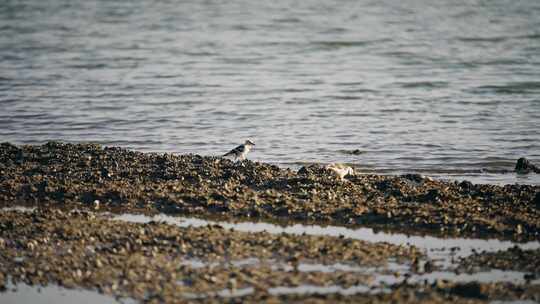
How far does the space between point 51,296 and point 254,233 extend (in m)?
2.51

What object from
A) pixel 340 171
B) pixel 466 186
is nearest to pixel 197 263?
pixel 340 171

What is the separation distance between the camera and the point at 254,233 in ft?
32.0

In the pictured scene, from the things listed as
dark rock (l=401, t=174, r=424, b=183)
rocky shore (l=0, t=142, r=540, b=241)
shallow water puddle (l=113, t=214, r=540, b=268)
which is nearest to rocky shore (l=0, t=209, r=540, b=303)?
shallow water puddle (l=113, t=214, r=540, b=268)

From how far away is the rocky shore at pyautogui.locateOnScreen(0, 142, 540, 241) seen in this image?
10281 millimetres

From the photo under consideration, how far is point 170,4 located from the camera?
1822 inches

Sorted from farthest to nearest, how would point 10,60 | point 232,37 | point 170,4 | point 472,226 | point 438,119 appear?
point 170,4 < point 232,37 < point 10,60 < point 438,119 < point 472,226

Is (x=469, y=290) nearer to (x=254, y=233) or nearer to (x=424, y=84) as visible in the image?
(x=254, y=233)

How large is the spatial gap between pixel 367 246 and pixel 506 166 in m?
6.34

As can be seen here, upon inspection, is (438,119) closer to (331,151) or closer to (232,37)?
(331,151)

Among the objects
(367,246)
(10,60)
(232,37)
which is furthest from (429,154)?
(232,37)

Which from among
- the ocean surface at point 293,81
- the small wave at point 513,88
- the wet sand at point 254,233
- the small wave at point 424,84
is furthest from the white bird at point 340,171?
the small wave at point 424,84

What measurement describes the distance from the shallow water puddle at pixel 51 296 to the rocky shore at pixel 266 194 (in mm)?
2697

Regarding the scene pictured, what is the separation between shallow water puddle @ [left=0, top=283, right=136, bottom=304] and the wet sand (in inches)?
3.5

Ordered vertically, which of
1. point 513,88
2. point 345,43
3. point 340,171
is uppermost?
point 345,43
